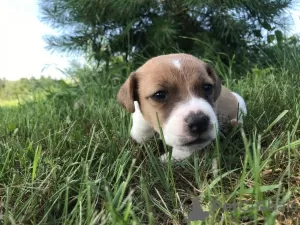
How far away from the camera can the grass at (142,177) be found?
70.1 inches

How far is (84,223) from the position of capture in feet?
5.98

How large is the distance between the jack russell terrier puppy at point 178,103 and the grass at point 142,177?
0.48ft

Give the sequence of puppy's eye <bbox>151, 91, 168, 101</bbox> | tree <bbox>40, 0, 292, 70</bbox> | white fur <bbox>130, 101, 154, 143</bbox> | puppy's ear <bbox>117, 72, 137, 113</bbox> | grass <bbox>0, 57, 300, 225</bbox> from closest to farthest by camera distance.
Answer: grass <bbox>0, 57, 300, 225</bbox> < puppy's eye <bbox>151, 91, 168, 101</bbox> < puppy's ear <bbox>117, 72, 137, 113</bbox> < white fur <bbox>130, 101, 154, 143</bbox> < tree <bbox>40, 0, 292, 70</bbox>

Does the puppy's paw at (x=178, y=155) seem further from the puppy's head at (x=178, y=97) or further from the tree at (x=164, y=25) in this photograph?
the tree at (x=164, y=25)

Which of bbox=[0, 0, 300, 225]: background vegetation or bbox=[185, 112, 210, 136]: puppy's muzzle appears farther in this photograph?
bbox=[185, 112, 210, 136]: puppy's muzzle

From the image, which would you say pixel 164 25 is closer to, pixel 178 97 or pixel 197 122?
pixel 178 97

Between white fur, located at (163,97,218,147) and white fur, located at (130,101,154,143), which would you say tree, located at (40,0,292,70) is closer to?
white fur, located at (130,101,154,143)

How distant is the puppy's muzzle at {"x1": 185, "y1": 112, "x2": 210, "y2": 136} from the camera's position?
2467mm

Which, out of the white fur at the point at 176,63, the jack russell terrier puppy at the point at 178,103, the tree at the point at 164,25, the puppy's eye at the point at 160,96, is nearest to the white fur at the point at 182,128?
the jack russell terrier puppy at the point at 178,103

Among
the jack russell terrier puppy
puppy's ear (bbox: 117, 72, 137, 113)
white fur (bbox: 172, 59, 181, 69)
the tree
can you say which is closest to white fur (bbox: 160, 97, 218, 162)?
the jack russell terrier puppy

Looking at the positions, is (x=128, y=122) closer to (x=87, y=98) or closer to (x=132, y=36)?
(x=87, y=98)

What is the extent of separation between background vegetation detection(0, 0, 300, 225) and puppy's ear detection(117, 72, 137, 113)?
207 mm

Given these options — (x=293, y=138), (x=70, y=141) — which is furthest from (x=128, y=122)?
(x=293, y=138)

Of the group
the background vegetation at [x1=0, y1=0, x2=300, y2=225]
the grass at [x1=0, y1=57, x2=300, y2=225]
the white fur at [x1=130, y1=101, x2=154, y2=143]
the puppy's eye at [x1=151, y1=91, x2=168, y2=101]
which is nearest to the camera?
the grass at [x1=0, y1=57, x2=300, y2=225]
